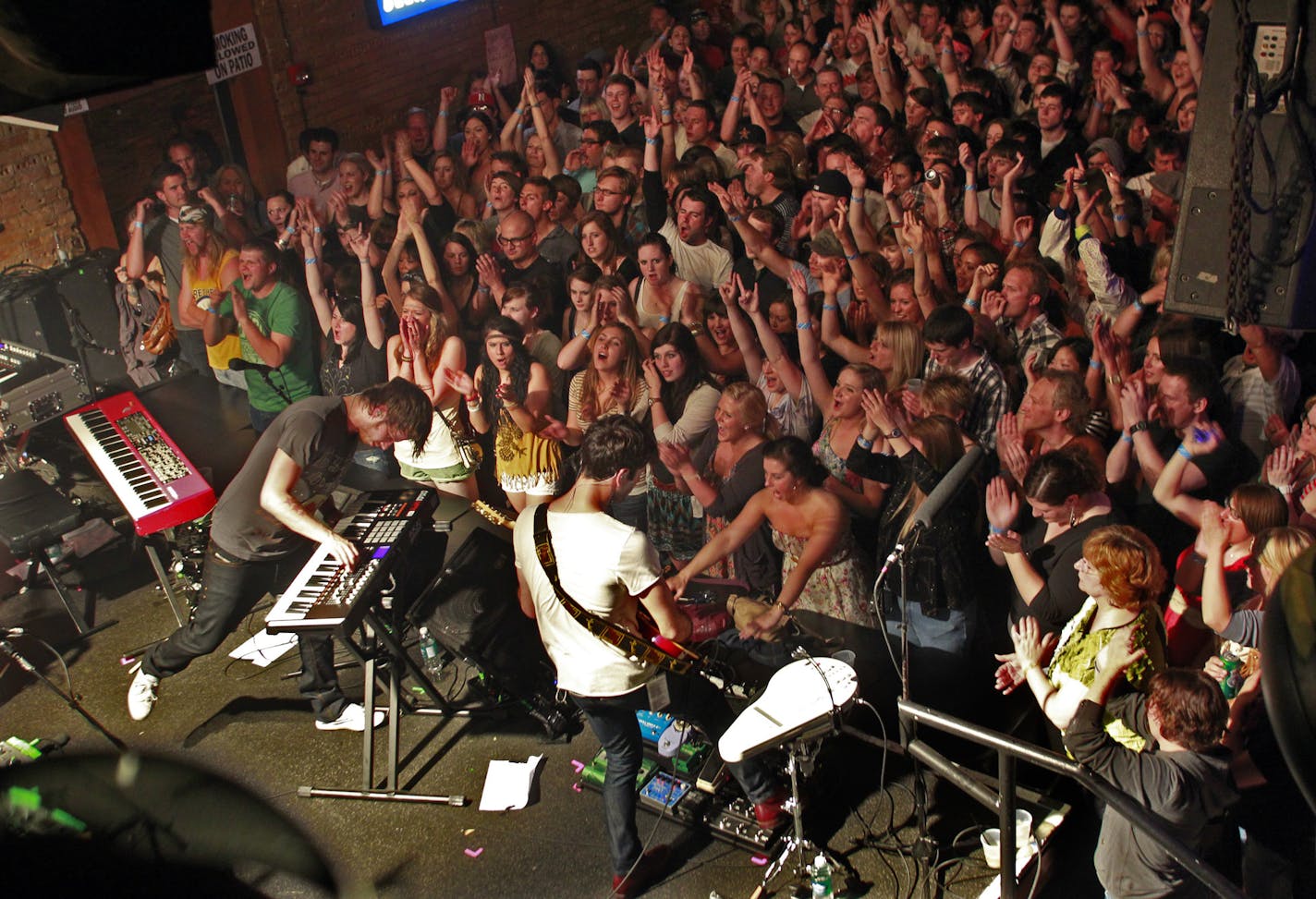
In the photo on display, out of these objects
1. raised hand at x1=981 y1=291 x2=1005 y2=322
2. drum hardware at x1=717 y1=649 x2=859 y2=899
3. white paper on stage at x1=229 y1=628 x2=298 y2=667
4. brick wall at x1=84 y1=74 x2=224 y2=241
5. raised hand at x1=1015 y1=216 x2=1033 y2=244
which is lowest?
white paper on stage at x1=229 y1=628 x2=298 y2=667

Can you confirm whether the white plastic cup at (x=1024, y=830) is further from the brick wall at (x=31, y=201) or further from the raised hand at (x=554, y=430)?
the brick wall at (x=31, y=201)

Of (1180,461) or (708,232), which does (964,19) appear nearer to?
(708,232)

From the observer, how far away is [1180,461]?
11.3ft

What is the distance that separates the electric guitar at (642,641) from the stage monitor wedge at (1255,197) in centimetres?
202

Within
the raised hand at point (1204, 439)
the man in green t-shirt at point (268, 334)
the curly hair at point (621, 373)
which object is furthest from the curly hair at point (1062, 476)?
the man in green t-shirt at point (268, 334)

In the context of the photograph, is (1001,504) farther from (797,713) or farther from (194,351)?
(194,351)

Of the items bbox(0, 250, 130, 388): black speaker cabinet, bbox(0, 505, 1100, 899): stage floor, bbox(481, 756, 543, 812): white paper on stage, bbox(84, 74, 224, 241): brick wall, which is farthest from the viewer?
bbox(84, 74, 224, 241): brick wall

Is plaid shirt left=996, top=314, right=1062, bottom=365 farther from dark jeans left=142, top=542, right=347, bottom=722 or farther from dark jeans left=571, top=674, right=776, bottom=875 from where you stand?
dark jeans left=142, top=542, right=347, bottom=722

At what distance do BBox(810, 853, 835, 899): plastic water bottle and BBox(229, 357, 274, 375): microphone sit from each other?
3.77 meters

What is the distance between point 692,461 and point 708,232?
3.04ft

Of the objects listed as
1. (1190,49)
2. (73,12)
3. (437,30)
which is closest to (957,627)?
(1190,49)

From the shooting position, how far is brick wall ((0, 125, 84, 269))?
6.47m

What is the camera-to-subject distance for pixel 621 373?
4.81 m

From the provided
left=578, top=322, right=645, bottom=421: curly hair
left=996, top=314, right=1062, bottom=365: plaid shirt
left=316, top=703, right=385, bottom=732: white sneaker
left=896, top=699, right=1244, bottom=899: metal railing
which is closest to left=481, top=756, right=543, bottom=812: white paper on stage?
left=316, top=703, right=385, bottom=732: white sneaker
